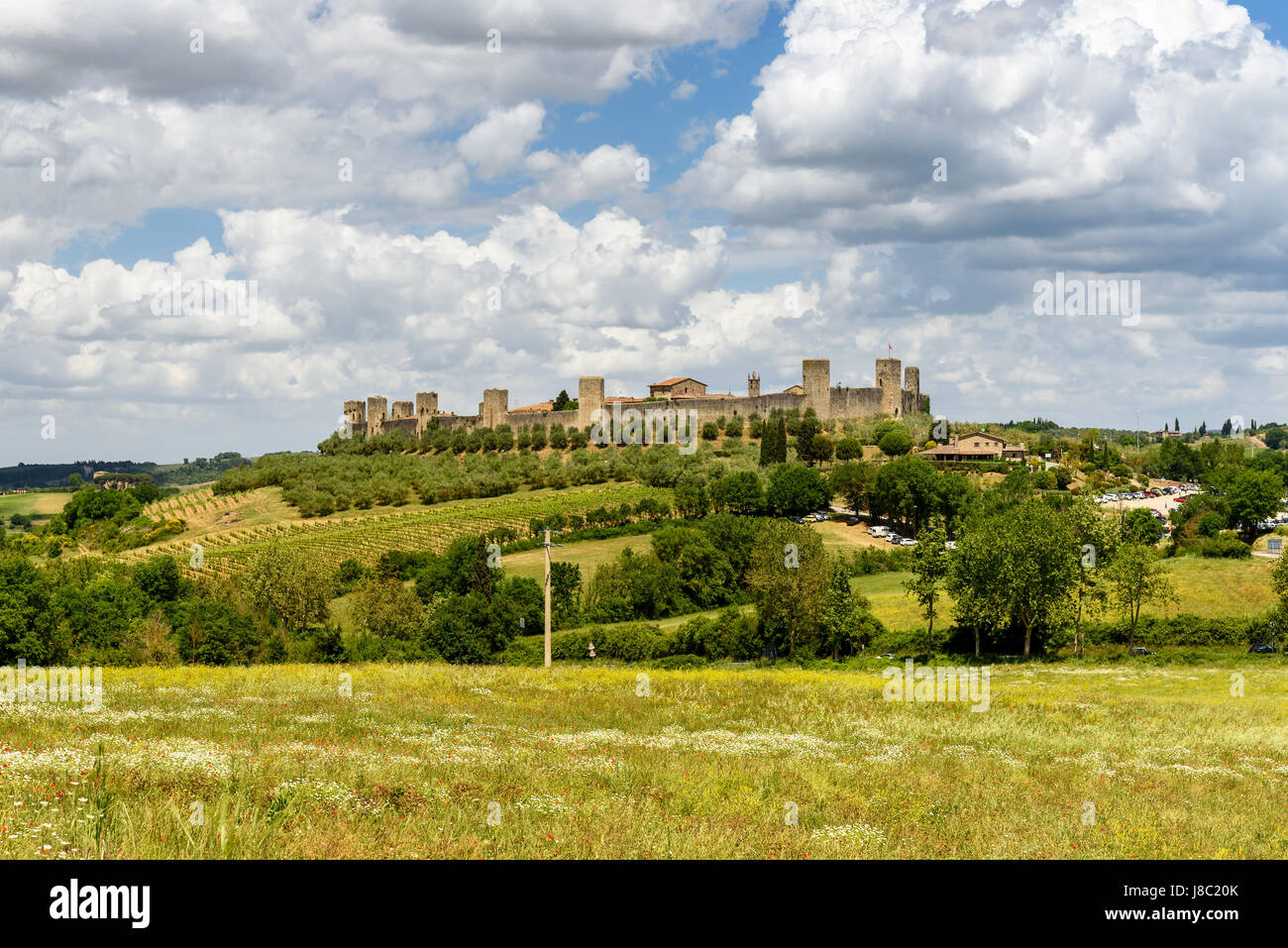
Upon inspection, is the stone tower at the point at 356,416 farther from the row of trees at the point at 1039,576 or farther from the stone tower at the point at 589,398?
the row of trees at the point at 1039,576

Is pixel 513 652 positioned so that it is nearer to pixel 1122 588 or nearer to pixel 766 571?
pixel 766 571

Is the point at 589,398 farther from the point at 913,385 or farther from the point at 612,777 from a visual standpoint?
the point at 612,777

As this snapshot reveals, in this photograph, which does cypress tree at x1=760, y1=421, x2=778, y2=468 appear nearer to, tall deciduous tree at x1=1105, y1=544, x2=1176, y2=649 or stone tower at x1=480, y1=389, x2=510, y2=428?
stone tower at x1=480, y1=389, x2=510, y2=428

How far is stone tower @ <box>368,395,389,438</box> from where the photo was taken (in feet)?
571

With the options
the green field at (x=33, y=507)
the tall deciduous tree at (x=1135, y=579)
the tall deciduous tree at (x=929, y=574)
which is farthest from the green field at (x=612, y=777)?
the green field at (x=33, y=507)

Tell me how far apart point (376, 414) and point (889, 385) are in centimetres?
8889

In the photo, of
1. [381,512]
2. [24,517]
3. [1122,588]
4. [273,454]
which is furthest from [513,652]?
[24,517]

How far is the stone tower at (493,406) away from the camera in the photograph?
521 feet

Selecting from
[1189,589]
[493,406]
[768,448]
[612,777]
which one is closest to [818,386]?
[768,448]

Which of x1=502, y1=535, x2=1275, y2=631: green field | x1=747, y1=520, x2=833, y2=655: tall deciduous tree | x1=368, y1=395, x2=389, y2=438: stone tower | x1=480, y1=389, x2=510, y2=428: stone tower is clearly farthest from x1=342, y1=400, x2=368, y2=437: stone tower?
x1=747, y1=520, x2=833, y2=655: tall deciduous tree

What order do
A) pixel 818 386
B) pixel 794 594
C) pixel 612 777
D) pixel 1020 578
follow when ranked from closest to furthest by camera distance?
1. pixel 612 777
2. pixel 1020 578
3. pixel 794 594
4. pixel 818 386

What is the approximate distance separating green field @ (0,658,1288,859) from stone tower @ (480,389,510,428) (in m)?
134

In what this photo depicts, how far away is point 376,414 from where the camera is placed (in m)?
175

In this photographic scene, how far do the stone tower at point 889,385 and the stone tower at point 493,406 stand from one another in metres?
58.8
